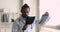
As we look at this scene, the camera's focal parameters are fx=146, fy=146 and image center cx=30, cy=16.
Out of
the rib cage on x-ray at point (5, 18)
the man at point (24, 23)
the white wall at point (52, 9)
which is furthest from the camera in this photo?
the rib cage on x-ray at point (5, 18)

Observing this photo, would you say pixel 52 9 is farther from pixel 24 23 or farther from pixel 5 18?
pixel 24 23

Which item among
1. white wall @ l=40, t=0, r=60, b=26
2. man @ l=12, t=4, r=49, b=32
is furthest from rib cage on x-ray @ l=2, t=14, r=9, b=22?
man @ l=12, t=4, r=49, b=32

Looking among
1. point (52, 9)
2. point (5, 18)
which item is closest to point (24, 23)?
point (52, 9)

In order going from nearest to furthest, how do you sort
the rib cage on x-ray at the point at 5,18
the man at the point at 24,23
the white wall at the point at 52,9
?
the man at the point at 24,23
the white wall at the point at 52,9
the rib cage on x-ray at the point at 5,18

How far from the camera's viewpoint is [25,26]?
4.98 feet

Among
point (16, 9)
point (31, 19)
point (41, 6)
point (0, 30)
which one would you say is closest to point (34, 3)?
point (41, 6)

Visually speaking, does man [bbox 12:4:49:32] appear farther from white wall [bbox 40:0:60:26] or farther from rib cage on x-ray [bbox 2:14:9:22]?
rib cage on x-ray [bbox 2:14:9:22]

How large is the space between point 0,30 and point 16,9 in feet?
1.81

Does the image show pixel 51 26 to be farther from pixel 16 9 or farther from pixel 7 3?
pixel 7 3

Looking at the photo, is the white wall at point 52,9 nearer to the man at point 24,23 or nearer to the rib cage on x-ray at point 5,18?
the rib cage on x-ray at point 5,18

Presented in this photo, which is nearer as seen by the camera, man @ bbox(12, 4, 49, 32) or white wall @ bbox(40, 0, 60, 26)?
man @ bbox(12, 4, 49, 32)

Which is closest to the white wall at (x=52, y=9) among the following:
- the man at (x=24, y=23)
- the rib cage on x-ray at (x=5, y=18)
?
the rib cage on x-ray at (x=5, y=18)

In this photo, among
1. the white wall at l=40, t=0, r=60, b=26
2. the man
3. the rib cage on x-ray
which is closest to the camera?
the man

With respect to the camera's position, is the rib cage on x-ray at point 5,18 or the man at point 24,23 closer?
the man at point 24,23
